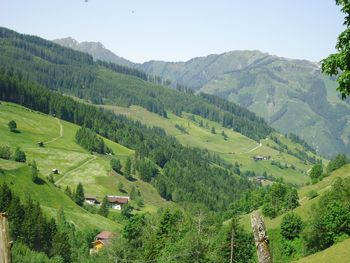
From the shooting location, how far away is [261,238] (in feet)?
35.5

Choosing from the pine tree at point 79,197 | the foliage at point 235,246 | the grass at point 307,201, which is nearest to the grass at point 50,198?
the pine tree at point 79,197

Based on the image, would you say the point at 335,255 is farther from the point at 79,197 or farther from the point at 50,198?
the point at 79,197

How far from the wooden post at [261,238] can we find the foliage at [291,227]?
92.2m

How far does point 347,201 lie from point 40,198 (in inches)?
4364

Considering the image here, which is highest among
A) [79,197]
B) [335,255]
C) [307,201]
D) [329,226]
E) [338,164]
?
[338,164]

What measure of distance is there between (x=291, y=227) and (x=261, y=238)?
93.0m

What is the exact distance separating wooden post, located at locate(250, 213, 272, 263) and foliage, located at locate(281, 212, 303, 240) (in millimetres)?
92183

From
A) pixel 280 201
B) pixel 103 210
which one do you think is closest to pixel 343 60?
pixel 280 201

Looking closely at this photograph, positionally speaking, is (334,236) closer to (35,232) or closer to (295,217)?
(295,217)

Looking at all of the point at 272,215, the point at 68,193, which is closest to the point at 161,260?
the point at 272,215

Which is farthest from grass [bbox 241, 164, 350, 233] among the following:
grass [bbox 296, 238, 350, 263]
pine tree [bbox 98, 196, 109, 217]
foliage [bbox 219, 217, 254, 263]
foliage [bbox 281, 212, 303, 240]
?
pine tree [bbox 98, 196, 109, 217]

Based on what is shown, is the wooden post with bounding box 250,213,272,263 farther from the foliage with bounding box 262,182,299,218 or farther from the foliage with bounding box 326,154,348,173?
the foliage with bounding box 326,154,348,173

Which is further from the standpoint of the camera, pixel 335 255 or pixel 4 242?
pixel 335 255

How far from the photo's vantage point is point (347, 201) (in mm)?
91688
